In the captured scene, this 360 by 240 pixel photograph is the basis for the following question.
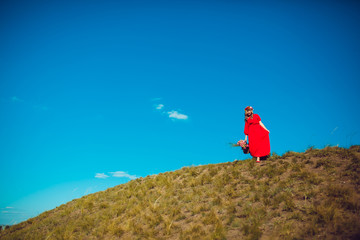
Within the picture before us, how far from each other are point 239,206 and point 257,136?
4.16 m

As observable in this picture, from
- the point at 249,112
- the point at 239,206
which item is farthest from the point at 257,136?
the point at 239,206

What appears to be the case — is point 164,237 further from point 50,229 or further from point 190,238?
point 50,229

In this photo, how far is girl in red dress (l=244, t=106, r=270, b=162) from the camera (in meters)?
10.1

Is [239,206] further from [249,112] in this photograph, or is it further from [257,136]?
[249,112]

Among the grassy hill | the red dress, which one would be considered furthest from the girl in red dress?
the grassy hill

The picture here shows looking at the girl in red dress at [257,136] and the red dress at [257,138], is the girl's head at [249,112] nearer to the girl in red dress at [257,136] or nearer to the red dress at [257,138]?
the girl in red dress at [257,136]

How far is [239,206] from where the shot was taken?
711 centimetres

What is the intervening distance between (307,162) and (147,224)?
23.7 feet

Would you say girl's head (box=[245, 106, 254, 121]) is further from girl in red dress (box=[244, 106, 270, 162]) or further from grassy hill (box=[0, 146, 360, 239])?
grassy hill (box=[0, 146, 360, 239])

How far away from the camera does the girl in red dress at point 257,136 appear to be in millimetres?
10078

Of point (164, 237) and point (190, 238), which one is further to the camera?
point (164, 237)

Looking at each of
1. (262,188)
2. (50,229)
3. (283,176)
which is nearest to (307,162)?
(283,176)

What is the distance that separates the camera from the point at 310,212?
547 cm

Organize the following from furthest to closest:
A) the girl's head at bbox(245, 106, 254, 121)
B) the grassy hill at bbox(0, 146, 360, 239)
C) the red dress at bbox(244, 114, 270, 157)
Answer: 1. the girl's head at bbox(245, 106, 254, 121)
2. the red dress at bbox(244, 114, 270, 157)
3. the grassy hill at bbox(0, 146, 360, 239)
